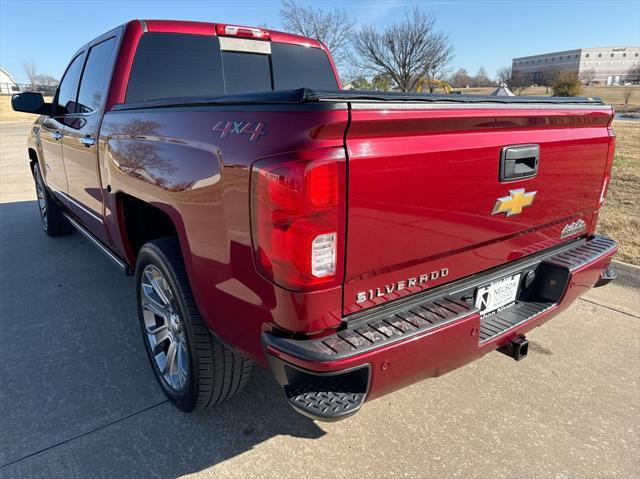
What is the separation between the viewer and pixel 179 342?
2.45 m

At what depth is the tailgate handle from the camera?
199 cm

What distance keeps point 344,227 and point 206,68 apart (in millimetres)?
2280

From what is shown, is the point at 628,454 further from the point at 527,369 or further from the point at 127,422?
the point at 127,422

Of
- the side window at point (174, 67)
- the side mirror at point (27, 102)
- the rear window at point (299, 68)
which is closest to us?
the side window at point (174, 67)

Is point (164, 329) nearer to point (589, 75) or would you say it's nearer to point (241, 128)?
point (241, 128)

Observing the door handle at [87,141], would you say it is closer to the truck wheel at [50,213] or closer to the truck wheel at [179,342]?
the truck wheel at [179,342]

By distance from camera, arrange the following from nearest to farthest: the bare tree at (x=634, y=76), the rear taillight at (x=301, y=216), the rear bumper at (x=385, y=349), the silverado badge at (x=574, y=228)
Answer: the rear taillight at (x=301, y=216), the rear bumper at (x=385, y=349), the silverado badge at (x=574, y=228), the bare tree at (x=634, y=76)

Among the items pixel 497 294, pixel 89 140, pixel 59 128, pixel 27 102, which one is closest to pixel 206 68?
pixel 89 140

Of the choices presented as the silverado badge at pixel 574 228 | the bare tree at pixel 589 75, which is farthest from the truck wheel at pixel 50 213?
the bare tree at pixel 589 75

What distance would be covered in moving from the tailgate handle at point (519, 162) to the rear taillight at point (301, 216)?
86 cm

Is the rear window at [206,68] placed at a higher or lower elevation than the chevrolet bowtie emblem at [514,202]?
higher

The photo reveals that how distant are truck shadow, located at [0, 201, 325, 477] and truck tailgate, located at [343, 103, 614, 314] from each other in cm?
112

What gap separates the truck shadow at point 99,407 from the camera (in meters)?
2.19

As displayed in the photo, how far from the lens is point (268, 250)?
1.59 m
